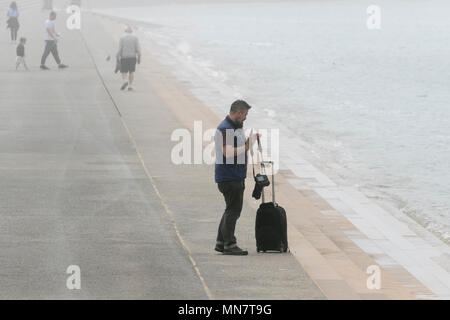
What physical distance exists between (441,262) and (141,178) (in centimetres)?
521

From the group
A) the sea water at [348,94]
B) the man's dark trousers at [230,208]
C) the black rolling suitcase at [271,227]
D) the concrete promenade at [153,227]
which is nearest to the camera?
the concrete promenade at [153,227]

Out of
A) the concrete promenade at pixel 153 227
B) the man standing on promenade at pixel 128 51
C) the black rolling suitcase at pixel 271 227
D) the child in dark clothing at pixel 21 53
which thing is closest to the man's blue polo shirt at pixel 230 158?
the black rolling suitcase at pixel 271 227

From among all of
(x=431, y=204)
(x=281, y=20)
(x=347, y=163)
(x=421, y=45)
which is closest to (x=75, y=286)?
(x=431, y=204)

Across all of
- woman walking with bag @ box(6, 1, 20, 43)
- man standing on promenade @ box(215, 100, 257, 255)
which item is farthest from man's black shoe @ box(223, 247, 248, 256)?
woman walking with bag @ box(6, 1, 20, 43)

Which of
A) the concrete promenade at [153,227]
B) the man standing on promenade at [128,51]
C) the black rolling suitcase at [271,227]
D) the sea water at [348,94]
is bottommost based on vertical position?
the sea water at [348,94]

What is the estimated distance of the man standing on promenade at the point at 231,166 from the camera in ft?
35.0

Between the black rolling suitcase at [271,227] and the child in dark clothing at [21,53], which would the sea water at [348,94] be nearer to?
the black rolling suitcase at [271,227]

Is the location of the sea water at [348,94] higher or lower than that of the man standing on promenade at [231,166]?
lower

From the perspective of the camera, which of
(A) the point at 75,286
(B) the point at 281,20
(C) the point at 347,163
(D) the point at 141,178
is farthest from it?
(B) the point at 281,20

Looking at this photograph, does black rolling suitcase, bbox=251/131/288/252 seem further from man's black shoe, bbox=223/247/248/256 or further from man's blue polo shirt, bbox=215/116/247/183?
man's blue polo shirt, bbox=215/116/247/183

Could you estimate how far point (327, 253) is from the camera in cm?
1199

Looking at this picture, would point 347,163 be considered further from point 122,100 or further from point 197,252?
point 197,252

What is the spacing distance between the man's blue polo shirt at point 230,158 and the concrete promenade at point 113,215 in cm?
96
